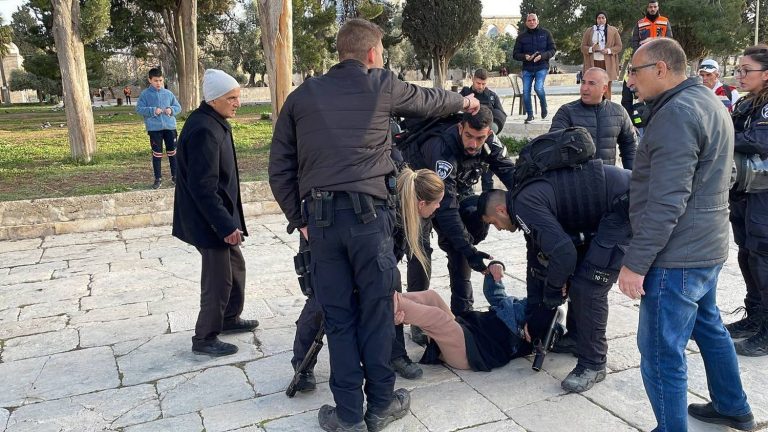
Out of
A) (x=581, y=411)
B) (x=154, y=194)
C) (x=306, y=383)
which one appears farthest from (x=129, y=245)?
(x=581, y=411)

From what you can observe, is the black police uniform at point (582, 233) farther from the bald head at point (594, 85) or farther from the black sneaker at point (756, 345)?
the bald head at point (594, 85)

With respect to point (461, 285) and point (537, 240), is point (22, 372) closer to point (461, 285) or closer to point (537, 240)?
point (461, 285)

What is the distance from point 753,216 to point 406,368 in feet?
7.66

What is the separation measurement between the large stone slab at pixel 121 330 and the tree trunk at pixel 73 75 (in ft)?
24.1

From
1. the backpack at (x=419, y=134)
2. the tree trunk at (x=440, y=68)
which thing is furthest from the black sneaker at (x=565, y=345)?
the tree trunk at (x=440, y=68)

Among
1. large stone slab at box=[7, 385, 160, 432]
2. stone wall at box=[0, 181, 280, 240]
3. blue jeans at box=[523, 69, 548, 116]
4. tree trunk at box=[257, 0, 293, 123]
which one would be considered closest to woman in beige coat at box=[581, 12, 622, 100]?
blue jeans at box=[523, 69, 548, 116]

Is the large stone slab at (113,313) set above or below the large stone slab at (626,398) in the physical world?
below

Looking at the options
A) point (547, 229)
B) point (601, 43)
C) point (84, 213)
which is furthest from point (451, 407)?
point (601, 43)

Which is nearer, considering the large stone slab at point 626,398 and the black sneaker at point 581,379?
the large stone slab at point 626,398

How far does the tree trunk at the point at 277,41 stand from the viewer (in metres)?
10.2

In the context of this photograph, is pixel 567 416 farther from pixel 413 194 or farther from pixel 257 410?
pixel 257 410

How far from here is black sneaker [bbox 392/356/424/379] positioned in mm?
3723

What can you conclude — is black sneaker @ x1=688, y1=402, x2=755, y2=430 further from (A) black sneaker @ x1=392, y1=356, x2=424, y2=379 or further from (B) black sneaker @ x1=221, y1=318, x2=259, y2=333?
Answer: (B) black sneaker @ x1=221, y1=318, x2=259, y2=333

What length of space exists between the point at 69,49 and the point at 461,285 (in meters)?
9.41
